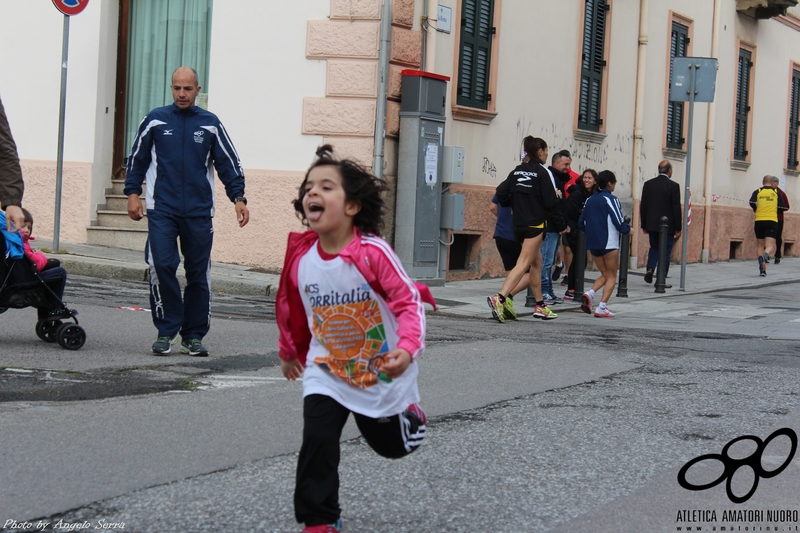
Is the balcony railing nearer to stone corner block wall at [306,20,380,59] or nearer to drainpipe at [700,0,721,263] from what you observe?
drainpipe at [700,0,721,263]

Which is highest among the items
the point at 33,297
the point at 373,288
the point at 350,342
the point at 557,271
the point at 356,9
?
the point at 356,9

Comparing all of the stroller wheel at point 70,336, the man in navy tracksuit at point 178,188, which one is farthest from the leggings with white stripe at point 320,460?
the stroller wheel at point 70,336

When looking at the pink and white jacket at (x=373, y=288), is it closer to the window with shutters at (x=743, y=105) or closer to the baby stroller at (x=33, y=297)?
the baby stroller at (x=33, y=297)

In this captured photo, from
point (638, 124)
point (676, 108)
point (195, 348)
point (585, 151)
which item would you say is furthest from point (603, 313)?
point (676, 108)

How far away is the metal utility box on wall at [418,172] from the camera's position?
1400cm

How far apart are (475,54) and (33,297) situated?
371 inches

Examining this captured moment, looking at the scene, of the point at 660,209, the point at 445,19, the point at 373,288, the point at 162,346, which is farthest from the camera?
the point at 660,209

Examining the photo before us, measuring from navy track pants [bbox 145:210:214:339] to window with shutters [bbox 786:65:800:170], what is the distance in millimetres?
21990

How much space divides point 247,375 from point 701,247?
56.1 feet

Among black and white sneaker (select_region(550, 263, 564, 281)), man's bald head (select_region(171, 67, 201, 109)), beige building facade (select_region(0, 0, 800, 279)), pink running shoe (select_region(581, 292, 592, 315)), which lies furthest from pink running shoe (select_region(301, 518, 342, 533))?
black and white sneaker (select_region(550, 263, 564, 281))

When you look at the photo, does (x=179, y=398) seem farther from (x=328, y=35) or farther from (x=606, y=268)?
(x=328, y=35)

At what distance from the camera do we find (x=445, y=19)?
48.9 feet

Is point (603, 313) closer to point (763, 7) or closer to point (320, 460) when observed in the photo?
point (320, 460)

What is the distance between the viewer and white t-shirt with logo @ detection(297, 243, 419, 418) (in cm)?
366
